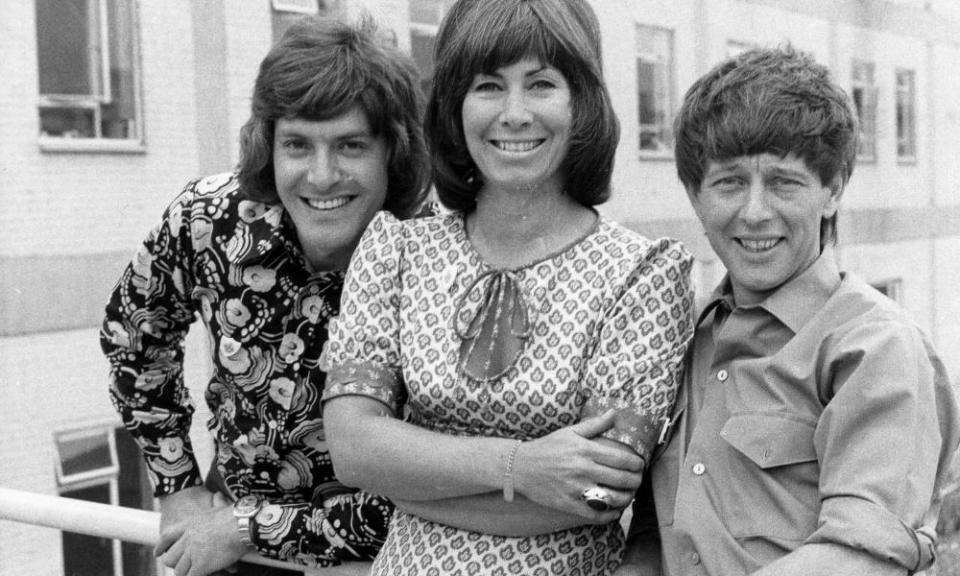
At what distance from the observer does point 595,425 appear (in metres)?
1.48

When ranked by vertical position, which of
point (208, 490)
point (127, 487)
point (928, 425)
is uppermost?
point (928, 425)

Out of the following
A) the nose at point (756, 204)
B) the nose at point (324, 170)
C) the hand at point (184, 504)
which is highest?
the nose at point (324, 170)

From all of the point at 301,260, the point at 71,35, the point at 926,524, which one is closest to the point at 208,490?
the point at 301,260

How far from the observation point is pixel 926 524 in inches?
51.9

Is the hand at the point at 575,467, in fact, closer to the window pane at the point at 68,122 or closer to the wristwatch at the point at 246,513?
the wristwatch at the point at 246,513

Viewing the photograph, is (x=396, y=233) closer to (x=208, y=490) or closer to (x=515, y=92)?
(x=515, y=92)

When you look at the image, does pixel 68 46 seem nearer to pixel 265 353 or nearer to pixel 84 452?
pixel 84 452

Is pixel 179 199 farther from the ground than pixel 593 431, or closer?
farther from the ground

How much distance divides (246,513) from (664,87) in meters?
2.39

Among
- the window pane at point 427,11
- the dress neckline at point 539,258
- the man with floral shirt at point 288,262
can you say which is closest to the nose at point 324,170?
the man with floral shirt at point 288,262

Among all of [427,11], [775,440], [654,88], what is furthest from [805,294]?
[654,88]

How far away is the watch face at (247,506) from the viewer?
196 cm

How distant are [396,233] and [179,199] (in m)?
0.48

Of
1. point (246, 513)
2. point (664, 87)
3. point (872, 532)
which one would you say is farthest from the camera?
point (664, 87)
